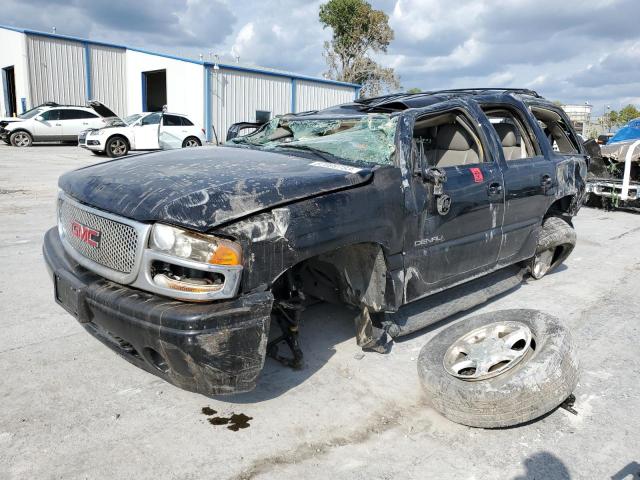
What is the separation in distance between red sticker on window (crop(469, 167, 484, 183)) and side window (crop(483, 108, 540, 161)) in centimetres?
105

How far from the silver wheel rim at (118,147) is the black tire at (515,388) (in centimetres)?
1580

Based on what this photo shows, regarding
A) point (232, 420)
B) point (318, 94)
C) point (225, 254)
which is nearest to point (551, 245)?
point (232, 420)

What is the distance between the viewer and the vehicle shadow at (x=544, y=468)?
2338mm

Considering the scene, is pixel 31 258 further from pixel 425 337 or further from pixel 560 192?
pixel 560 192

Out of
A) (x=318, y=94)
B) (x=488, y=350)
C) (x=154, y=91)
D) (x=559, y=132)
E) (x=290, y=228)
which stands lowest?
(x=488, y=350)

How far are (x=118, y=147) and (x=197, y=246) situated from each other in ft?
51.9

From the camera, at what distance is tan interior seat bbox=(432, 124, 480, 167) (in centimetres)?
406

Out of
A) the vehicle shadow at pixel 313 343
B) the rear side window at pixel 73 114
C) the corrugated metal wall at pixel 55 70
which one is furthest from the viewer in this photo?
the corrugated metal wall at pixel 55 70

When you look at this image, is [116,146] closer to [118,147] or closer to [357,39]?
[118,147]

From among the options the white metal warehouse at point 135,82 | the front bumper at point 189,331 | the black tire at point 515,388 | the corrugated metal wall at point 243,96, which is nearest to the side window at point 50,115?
the white metal warehouse at point 135,82

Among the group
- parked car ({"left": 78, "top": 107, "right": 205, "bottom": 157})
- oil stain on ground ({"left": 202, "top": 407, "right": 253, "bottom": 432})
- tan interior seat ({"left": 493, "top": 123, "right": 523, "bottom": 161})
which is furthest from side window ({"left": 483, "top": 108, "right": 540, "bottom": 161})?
parked car ({"left": 78, "top": 107, "right": 205, "bottom": 157})

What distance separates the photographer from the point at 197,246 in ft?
7.66

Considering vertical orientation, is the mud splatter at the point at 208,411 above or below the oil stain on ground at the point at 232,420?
above

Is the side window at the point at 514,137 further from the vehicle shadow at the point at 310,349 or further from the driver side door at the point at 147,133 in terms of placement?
the driver side door at the point at 147,133
